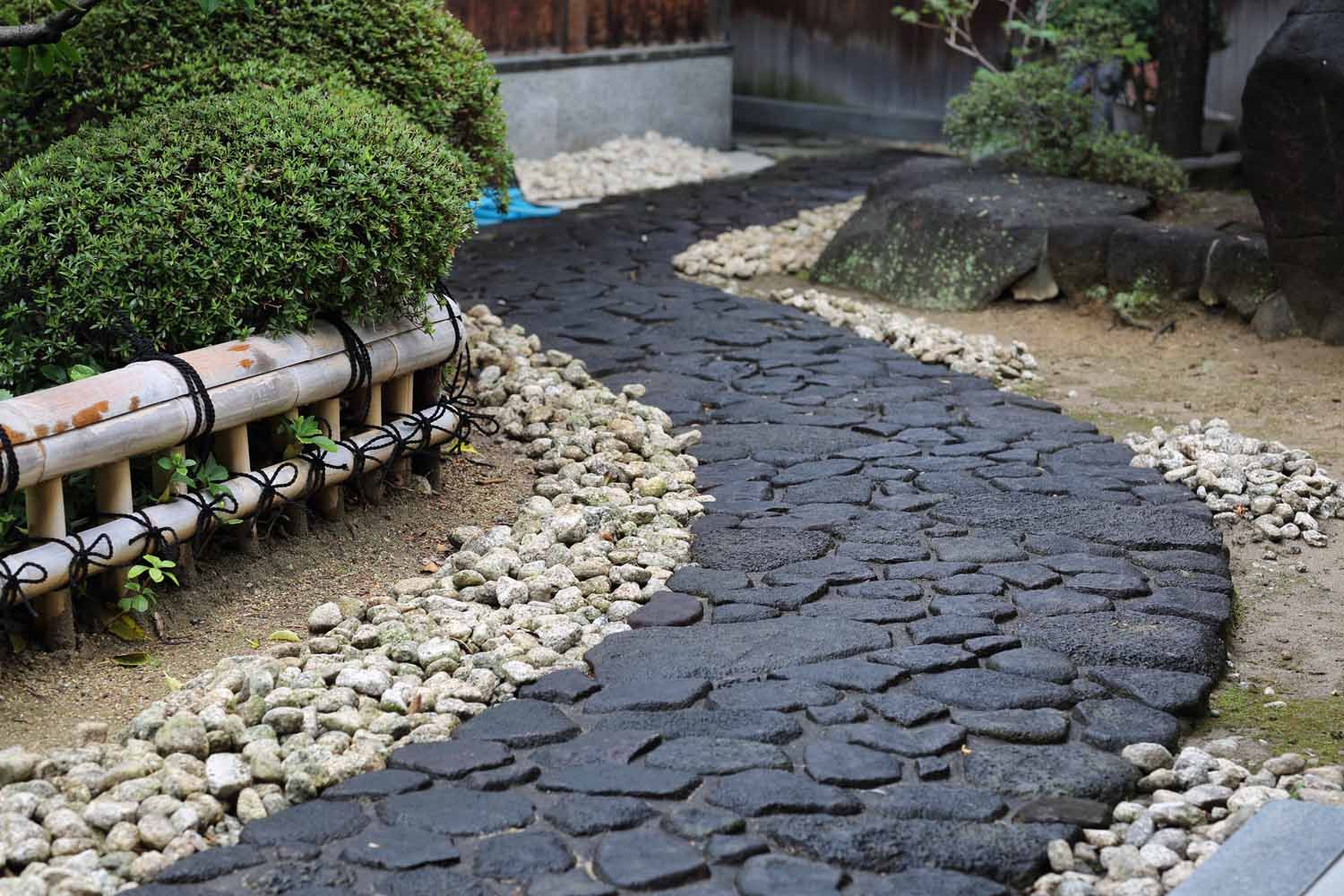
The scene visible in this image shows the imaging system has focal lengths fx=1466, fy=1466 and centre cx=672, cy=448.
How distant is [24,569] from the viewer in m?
4.17

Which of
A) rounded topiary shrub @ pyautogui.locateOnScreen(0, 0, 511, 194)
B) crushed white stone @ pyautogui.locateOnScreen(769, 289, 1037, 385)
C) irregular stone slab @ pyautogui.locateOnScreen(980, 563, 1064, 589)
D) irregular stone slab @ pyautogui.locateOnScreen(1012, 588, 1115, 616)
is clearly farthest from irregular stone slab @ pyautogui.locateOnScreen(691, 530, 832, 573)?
crushed white stone @ pyautogui.locateOnScreen(769, 289, 1037, 385)

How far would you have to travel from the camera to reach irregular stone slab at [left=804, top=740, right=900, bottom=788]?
3.73 m

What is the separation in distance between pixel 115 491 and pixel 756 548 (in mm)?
2198

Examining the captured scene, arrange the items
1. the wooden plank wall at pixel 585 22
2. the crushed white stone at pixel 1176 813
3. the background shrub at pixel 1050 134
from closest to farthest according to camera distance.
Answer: the crushed white stone at pixel 1176 813 < the background shrub at pixel 1050 134 < the wooden plank wall at pixel 585 22

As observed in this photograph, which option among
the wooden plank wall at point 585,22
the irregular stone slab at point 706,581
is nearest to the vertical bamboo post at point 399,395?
the irregular stone slab at point 706,581

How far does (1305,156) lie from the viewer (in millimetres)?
7535

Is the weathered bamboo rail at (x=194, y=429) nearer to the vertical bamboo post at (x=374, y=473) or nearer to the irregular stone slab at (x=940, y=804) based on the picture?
the vertical bamboo post at (x=374, y=473)

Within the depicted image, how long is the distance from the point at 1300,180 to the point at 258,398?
549cm

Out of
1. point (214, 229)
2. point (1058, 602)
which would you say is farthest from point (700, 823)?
point (214, 229)

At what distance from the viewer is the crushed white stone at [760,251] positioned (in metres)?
9.79

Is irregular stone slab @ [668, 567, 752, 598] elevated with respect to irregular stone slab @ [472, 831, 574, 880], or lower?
elevated

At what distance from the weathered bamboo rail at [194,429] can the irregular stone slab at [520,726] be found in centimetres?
129

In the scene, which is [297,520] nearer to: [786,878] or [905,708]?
[905,708]

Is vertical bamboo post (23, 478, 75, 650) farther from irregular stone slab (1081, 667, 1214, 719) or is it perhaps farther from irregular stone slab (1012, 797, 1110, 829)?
irregular stone slab (1081, 667, 1214, 719)
